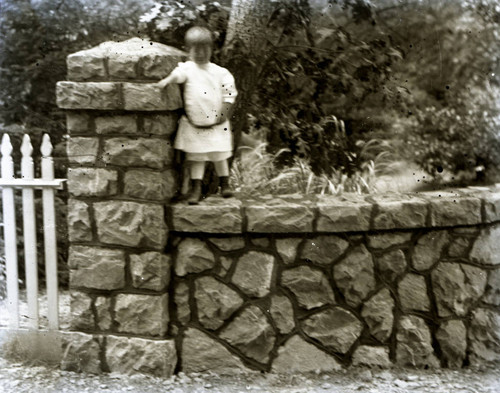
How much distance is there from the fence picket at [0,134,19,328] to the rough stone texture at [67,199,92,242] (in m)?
0.51

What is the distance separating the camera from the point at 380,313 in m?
3.70

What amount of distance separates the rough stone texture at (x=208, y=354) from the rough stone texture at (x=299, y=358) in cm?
22

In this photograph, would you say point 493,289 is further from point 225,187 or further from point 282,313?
point 225,187

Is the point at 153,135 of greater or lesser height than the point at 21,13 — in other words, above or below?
below

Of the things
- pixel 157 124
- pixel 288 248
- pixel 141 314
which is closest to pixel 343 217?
pixel 288 248

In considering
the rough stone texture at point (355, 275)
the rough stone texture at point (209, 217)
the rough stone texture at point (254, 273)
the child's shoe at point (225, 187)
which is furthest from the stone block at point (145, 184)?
the rough stone texture at point (355, 275)

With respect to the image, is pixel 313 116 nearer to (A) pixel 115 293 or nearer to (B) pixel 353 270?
(B) pixel 353 270

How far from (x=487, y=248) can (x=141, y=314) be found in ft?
6.94

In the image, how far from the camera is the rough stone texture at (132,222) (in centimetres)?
354

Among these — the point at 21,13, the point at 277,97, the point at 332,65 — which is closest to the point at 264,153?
the point at 277,97

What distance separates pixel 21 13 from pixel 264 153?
2.14m

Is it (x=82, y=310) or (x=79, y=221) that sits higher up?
(x=79, y=221)

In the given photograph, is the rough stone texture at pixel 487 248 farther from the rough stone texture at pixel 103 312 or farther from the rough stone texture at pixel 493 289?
the rough stone texture at pixel 103 312

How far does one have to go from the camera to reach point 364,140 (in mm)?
4887
